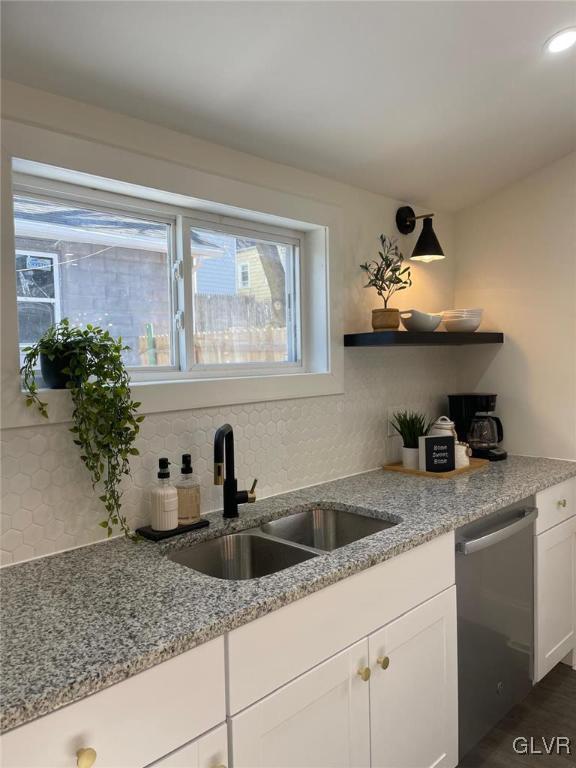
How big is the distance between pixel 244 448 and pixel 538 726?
5.18 ft

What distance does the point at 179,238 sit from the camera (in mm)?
2010

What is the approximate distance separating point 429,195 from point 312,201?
29.6 inches

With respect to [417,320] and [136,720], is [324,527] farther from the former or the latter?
[136,720]

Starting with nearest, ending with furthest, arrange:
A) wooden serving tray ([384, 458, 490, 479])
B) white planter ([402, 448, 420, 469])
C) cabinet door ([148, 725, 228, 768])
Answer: cabinet door ([148, 725, 228, 768]) → wooden serving tray ([384, 458, 490, 479]) → white planter ([402, 448, 420, 469])

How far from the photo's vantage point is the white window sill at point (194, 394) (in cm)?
150

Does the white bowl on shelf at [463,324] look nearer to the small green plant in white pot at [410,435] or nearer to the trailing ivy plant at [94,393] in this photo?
the small green plant in white pot at [410,435]

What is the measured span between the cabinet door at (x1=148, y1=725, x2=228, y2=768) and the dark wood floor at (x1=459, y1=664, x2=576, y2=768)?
129 cm

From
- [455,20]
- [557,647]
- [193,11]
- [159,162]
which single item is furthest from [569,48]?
[557,647]

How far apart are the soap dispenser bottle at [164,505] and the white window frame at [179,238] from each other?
13.8 inches

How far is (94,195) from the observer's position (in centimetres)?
178

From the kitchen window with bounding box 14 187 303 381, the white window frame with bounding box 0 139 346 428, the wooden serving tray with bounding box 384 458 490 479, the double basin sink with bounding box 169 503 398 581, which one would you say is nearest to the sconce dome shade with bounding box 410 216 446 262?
the white window frame with bounding box 0 139 346 428

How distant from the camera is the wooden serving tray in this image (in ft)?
7.97

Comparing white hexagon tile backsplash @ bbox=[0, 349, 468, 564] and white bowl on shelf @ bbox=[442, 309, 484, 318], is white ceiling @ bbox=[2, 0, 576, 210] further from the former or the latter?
white hexagon tile backsplash @ bbox=[0, 349, 468, 564]

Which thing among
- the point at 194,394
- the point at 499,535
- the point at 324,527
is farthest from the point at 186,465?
the point at 499,535
